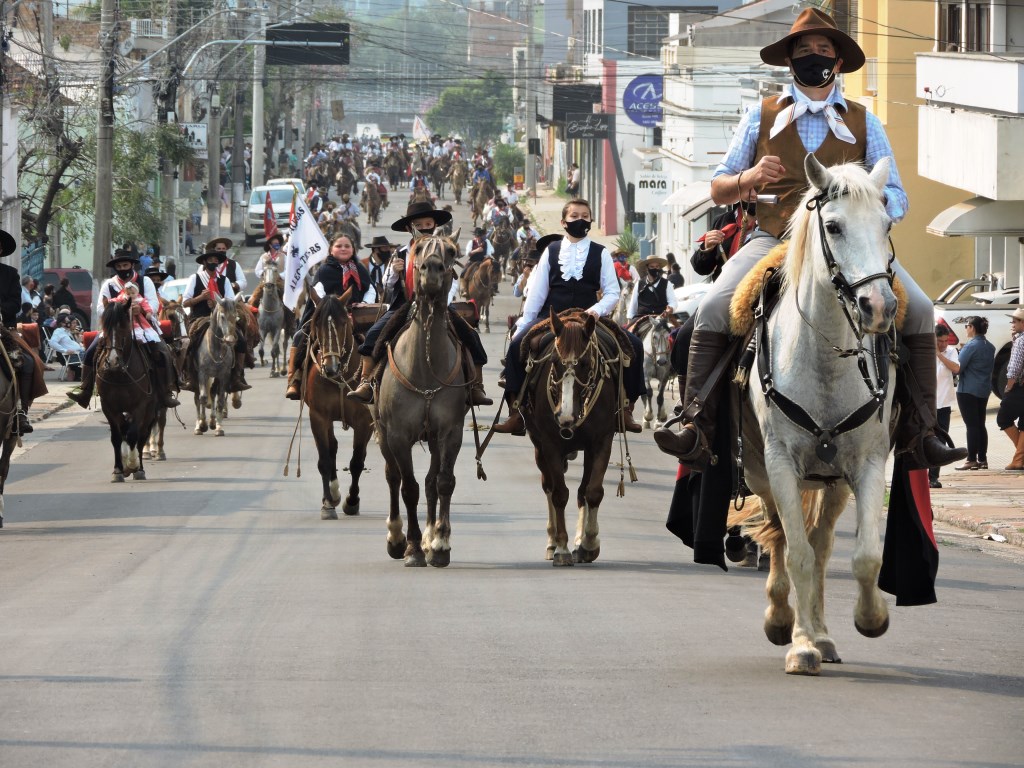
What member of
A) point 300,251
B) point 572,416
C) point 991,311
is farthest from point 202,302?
point 572,416

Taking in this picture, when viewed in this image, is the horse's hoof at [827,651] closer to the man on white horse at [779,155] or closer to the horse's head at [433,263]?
the man on white horse at [779,155]

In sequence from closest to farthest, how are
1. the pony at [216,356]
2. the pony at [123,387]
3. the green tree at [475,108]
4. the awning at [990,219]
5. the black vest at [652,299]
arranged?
1. the pony at [123,387]
2. the pony at [216,356]
3. the black vest at [652,299]
4. the awning at [990,219]
5. the green tree at [475,108]

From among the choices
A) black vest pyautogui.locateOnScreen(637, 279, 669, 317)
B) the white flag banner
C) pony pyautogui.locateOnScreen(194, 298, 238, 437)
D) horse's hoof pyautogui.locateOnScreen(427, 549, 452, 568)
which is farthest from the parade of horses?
black vest pyautogui.locateOnScreen(637, 279, 669, 317)

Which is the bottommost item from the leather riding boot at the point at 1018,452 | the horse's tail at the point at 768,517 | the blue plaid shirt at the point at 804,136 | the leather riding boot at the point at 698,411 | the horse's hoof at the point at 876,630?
the leather riding boot at the point at 1018,452

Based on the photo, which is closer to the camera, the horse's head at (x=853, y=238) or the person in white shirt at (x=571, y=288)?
the horse's head at (x=853, y=238)

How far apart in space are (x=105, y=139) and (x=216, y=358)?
1153 centimetres

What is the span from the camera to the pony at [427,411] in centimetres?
1342

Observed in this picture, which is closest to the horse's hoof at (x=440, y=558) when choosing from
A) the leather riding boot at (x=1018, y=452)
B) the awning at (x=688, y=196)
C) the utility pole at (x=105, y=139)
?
the leather riding boot at (x=1018, y=452)

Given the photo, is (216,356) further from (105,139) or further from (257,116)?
(257,116)

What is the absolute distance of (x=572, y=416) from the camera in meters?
13.4

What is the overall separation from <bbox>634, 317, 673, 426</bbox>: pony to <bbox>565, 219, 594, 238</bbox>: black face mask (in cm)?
1249

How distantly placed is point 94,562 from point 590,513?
4.11m

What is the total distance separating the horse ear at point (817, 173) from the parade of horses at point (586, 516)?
0.02 metres

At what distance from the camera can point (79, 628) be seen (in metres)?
10.5
